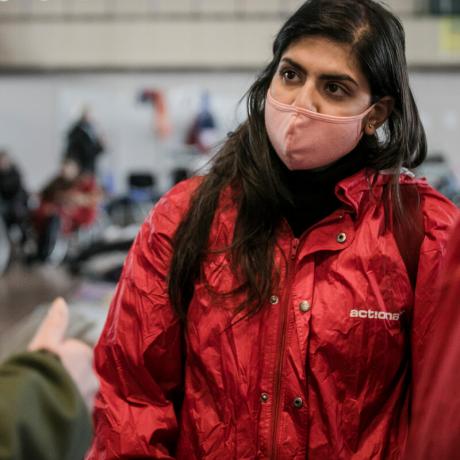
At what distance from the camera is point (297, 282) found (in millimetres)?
1807

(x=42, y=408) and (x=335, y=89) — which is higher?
(x=335, y=89)

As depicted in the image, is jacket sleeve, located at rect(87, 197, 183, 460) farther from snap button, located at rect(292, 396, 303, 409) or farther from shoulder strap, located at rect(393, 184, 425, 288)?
shoulder strap, located at rect(393, 184, 425, 288)

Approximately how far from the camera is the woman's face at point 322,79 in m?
1.81

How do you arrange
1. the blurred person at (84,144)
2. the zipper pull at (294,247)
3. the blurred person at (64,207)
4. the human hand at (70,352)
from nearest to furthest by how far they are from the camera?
the human hand at (70,352)
the zipper pull at (294,247)
the blurred person at (64,207)
the blurred person at (84,144)

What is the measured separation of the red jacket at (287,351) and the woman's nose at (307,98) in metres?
0.21

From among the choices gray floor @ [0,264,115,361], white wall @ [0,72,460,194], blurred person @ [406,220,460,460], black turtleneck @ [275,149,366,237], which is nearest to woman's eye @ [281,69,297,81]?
black turtleneck @ [275,149,366,237]

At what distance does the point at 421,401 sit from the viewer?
113cm

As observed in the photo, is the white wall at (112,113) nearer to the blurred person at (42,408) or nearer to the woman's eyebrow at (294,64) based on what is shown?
the woman's eyebrow at (294,64)

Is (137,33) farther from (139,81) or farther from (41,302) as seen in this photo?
(41,302)

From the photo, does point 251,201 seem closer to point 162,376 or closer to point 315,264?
point 315,264

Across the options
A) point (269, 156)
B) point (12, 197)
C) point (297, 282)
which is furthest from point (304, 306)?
point (12, 197)

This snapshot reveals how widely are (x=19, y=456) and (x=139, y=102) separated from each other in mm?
13843

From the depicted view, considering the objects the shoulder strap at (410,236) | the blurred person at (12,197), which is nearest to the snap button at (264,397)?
the shoulder strap at (410,236)

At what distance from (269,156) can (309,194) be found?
145 mm
